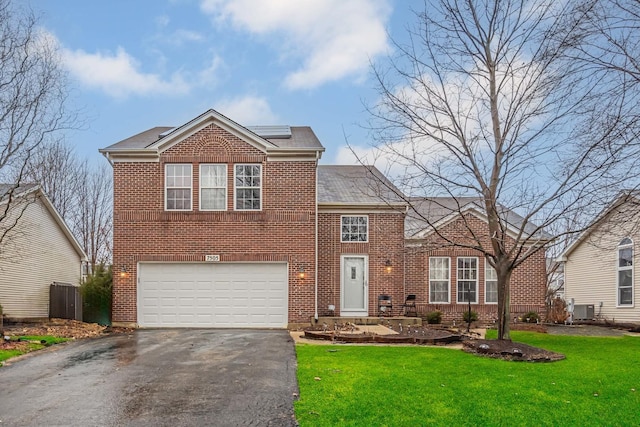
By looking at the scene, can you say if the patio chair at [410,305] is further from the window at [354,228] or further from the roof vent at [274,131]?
the roof vent at [274,131]

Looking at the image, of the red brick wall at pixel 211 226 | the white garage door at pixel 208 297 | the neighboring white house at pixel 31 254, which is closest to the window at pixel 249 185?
the red brick wall at pixel 211 226

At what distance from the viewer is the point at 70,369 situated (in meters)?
9.47

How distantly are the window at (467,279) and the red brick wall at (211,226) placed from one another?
248 inches

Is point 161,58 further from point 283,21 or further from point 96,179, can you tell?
point 96,179

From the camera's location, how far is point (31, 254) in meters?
19.8

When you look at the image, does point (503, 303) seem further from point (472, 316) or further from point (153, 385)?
point (153, 385)

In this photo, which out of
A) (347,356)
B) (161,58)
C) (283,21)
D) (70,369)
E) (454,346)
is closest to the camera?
(70,369)

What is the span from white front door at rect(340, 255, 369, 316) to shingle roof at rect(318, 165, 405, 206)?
2.04 m

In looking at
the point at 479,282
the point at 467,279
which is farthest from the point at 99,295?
the point at 479,282

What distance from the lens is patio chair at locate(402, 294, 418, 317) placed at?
61.5 ft

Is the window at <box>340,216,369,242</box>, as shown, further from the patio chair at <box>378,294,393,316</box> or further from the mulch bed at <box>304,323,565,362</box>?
the mulch bed at <box>304,323,565,362</box>

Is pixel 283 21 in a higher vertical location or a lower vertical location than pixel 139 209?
higher

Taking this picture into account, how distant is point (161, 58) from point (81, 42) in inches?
108

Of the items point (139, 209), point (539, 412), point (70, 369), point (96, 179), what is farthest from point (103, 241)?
point (539, 412)
